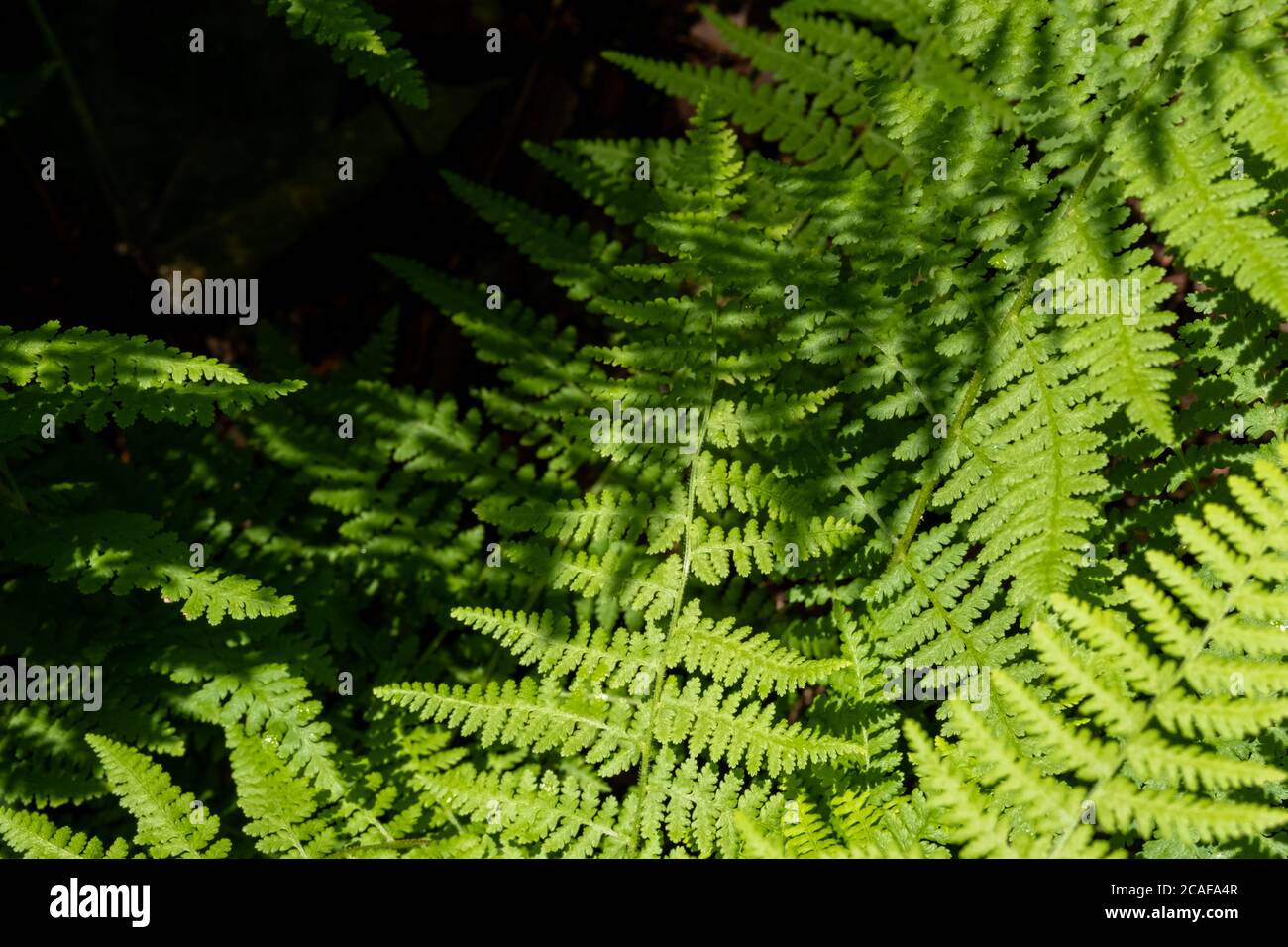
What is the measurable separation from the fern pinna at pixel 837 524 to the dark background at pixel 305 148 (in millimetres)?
1307

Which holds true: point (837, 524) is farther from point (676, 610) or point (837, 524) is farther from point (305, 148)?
point (305, 148)

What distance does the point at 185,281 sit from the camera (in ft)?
13.9

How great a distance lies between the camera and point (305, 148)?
444cm

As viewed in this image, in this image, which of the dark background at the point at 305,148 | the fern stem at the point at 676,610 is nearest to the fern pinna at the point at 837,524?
the fern stem at the point at 676,610

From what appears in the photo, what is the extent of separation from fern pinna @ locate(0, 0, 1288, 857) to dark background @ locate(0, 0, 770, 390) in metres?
1.31

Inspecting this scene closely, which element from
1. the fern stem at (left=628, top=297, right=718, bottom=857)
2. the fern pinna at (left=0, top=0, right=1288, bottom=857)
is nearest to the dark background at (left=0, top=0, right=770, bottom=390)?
the fern pinna at (left=0, top=0, right=1288, bottom=857)

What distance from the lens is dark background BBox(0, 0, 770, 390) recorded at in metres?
4.11

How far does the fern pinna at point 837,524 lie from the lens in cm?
198

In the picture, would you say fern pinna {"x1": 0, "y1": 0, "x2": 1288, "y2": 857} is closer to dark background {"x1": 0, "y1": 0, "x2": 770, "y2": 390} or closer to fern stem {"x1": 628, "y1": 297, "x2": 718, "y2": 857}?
fern stem {"x1": 628, "y1": 297, "x2": 718, "y2": 857}

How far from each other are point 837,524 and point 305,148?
11.1 ft

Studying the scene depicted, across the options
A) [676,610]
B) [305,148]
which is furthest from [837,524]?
[305,148]

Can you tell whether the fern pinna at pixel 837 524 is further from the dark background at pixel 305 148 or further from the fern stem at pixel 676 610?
the dark background at pixel 305 148
